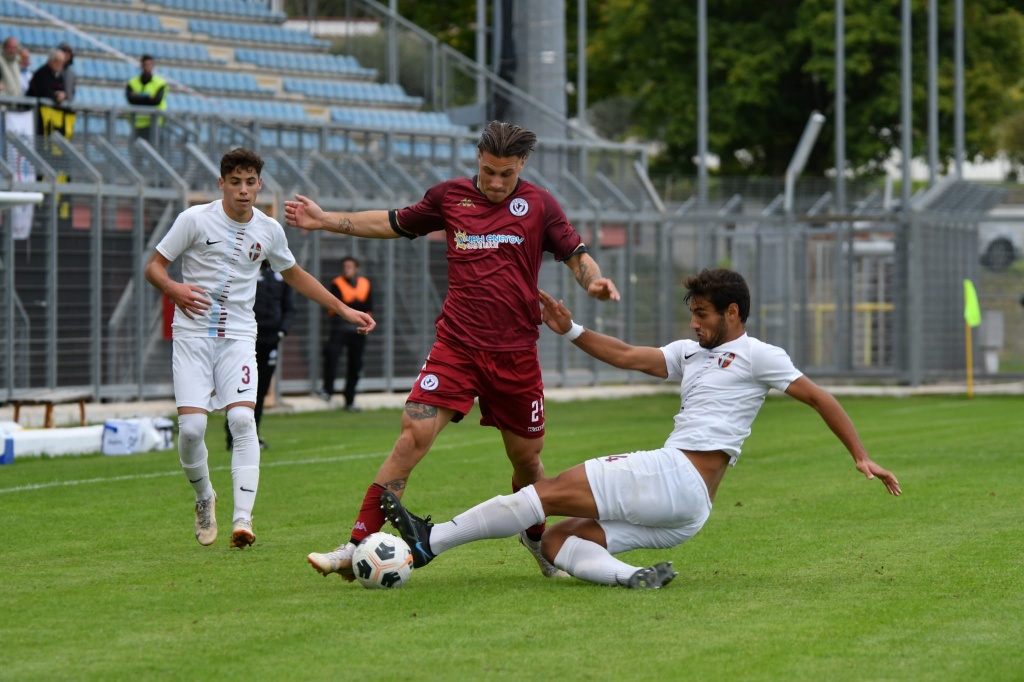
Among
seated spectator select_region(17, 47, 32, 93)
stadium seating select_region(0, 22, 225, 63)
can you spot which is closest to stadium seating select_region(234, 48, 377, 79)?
stadium seating select_region(0, 22, 225, 63)

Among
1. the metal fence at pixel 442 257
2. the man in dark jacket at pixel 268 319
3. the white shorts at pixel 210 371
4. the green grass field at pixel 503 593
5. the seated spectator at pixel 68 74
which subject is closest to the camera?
the green grass field at pixel 503 593

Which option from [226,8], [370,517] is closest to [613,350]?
[370,517]

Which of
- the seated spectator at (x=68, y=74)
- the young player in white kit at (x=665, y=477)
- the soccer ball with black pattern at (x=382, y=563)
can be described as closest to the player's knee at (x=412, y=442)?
the young player in white kit at (x=665, y=477)

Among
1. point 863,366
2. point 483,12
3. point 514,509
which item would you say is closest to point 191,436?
point 514,509

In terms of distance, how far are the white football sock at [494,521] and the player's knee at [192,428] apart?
2.03 meters

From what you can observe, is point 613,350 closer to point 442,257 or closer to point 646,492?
point 646,492

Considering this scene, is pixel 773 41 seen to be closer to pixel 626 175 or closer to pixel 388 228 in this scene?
pixel 626 175

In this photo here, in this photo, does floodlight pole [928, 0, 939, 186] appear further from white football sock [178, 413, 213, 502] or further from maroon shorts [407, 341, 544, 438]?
maroon shorts [407, 341, 544, 438]

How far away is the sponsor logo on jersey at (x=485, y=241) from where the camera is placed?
25.3ft

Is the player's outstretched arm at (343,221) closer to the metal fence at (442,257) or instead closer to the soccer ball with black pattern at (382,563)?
the soccer ball with black pattern at (382,563)

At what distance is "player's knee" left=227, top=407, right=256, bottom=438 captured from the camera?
8.75 metres

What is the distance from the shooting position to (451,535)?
7.30 metres

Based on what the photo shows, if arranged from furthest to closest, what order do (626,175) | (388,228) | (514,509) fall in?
1. (626,175)
2. (388,228)
3. (514,509)

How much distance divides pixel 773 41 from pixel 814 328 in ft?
60.6
